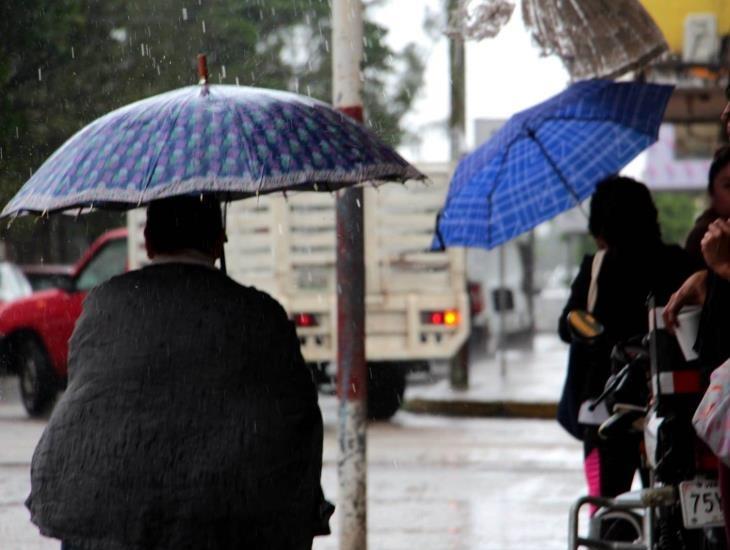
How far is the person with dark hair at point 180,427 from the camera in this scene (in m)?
3.47

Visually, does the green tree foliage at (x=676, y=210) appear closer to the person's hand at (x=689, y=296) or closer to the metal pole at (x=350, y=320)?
the metal pole at (x=350, y=320)

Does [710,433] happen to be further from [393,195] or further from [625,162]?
Answer: [393,195]

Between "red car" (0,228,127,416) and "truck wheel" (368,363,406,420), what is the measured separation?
287 cm

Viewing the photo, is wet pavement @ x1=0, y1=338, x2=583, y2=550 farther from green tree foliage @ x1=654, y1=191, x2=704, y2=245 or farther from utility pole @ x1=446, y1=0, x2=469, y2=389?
green tree foliage @ x1=654, y1=191, x2=704, y2=245

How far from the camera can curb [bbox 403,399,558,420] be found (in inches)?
634

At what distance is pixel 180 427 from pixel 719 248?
1.58 metres

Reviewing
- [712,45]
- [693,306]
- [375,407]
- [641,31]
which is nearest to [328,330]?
[375,407]

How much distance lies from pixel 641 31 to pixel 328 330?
7.85 m

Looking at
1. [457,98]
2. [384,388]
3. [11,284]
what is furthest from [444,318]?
[11,284]

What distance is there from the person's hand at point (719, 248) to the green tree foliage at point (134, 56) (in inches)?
257

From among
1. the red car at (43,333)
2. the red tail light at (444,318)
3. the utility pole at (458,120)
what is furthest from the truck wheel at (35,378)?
the utility pole at (458,120)

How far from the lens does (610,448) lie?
5980 millimetres

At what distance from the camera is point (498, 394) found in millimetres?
17266

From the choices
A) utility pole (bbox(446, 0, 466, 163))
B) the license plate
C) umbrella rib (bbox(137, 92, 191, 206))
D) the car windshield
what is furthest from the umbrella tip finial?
the car windshield
